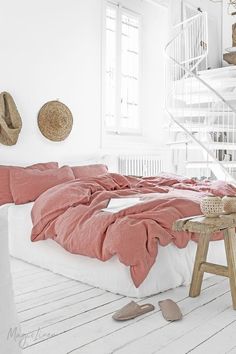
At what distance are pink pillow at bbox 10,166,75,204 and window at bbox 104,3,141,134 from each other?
186 cm

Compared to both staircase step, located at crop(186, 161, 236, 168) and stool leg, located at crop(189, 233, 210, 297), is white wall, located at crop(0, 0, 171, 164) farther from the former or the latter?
stool leg, located at crop(189, 233, 210, 297)

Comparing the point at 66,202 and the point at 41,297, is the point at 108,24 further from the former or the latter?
the point at 41,297

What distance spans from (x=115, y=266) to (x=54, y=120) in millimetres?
2668

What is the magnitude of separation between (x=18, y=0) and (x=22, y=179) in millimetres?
2013

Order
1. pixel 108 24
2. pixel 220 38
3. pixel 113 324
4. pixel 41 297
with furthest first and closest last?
pixel 220 38
pixel 108 24
pixel 41 297
pixel 113 324

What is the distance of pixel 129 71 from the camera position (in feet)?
21.9

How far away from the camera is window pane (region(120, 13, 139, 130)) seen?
21.5 feet

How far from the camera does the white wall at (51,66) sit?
4.82 metres

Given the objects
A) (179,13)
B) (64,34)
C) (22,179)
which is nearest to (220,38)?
(179,13)

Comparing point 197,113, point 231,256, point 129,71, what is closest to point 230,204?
point 231,256

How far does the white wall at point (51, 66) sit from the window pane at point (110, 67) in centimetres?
36

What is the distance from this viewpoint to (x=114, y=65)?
20.9 ft

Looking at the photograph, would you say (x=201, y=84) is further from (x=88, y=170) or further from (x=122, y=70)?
(x=88, y=170)

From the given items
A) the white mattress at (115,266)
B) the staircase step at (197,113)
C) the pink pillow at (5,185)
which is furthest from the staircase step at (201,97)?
the white mattress at (115,266)
